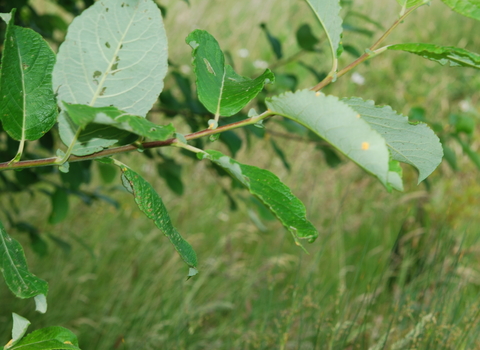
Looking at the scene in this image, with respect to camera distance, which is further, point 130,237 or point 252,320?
point 130,237

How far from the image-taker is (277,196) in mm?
405

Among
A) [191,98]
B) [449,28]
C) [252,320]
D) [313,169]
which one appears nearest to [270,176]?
[191,98]

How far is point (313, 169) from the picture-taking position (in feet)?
10.3

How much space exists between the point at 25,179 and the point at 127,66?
774 millimetres

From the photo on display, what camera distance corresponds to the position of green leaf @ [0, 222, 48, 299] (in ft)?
1.39

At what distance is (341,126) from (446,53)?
13 centimetres

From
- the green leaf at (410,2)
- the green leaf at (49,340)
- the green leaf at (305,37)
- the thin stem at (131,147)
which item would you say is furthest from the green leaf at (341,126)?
the green leaf at (305,37)

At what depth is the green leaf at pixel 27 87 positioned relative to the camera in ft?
1.43

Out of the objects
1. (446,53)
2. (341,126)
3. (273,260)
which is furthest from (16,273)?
(273,260)

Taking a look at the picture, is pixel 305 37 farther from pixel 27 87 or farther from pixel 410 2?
pixel 27 87

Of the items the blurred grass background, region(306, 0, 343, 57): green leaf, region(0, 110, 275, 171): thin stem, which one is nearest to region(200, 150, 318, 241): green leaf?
region(0, 110, 275, 171): thin stem

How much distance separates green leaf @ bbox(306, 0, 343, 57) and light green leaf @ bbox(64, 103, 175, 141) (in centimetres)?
19

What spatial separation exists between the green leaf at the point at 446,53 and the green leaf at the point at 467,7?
0.04 meters

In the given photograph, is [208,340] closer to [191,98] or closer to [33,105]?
[191,98]
